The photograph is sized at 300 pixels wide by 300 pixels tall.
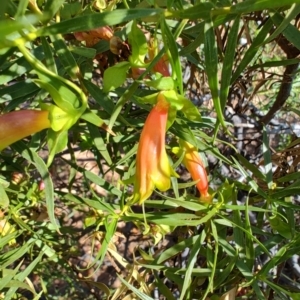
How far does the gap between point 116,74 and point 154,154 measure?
12cm

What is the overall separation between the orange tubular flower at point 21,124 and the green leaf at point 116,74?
0.09m

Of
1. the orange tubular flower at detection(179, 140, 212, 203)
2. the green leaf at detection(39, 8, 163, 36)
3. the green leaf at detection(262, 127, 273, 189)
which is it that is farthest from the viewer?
the green leaf at detection(262, 127, 273, 189)

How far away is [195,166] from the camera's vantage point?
0.82 metres

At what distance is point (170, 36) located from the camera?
1.79 ft

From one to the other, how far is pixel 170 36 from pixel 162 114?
12 centimetres

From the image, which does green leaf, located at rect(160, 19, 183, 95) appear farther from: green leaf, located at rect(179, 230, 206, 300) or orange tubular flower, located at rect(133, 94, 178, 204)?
green leaf, located at rect(179, 230, 206, 300)

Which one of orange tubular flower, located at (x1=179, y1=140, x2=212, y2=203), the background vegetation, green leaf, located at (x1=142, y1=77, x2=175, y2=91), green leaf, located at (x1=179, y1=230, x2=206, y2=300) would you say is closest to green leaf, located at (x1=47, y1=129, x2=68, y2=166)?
the background vegetation

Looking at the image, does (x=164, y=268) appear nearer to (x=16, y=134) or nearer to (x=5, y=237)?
(x=5, y=237)

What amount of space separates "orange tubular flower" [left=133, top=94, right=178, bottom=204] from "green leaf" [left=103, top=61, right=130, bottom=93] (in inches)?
2.4

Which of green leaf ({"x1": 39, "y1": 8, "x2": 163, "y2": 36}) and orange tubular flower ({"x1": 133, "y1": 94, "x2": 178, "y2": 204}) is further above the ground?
green leaf ({"x1": 39, "y1": 8, "x2": 163, "y2": 36})

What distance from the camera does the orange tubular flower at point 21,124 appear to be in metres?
0.62

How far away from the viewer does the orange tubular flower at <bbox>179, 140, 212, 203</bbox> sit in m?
0.80

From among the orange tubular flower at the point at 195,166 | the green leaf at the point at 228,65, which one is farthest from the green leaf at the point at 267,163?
the green leaf at the point at 228,65

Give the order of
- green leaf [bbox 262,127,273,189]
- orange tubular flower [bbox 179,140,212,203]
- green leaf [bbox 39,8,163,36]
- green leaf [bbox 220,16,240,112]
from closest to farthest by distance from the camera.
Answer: green leaf [bbox 39,8,163,36]
green leaf [bbox 220,16,240,112]
orange tubular flower [bbox 179,140,212,203]
green leaf [bbox 262,127,273,189]
